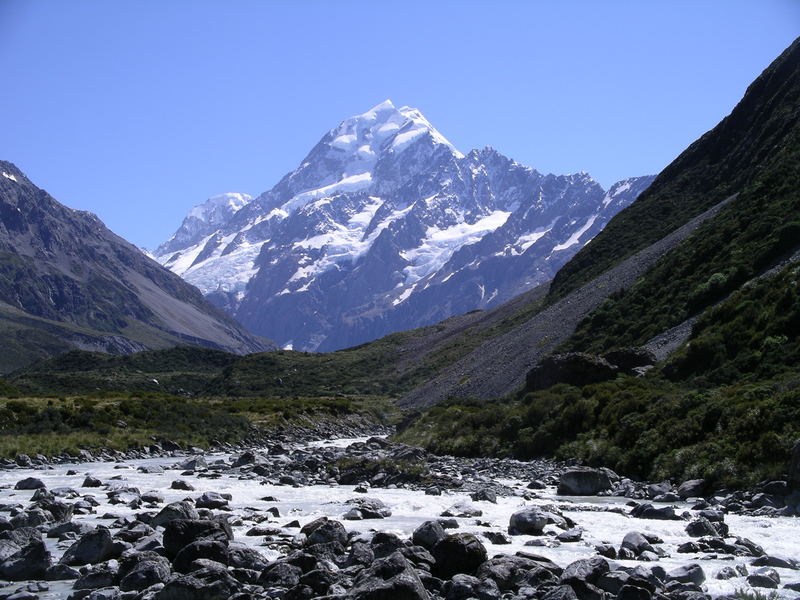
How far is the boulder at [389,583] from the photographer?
13.9m

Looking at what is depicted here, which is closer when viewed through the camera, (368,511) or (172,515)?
(172,515)

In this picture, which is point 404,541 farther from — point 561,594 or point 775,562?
point 775,562

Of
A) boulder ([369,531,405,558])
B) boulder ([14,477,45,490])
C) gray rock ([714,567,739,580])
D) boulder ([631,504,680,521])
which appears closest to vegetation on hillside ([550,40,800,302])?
boulder ([631,504,680,521])

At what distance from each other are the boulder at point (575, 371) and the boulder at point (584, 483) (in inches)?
965

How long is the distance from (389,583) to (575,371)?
154ft

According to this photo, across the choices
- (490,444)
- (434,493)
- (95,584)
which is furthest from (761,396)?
(95,584)

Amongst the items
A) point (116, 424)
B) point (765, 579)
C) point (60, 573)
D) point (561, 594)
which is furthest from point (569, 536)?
point (116, 424)

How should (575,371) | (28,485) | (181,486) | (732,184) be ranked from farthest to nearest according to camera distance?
(732,184) → (575,371) → (181,486) → (28,485)

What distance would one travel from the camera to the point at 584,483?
31266 mm

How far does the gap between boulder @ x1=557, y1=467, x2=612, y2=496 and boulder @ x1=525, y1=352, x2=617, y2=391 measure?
80.4 ft

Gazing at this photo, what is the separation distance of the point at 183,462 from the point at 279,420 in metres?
35.8

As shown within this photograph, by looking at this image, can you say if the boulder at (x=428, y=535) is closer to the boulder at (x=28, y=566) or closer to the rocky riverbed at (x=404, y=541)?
the rocky riverbed at (x=404, y=541)

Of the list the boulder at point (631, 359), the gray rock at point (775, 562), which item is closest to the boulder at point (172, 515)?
the gray rock at point (775, 562)

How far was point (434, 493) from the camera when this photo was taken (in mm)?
31875
